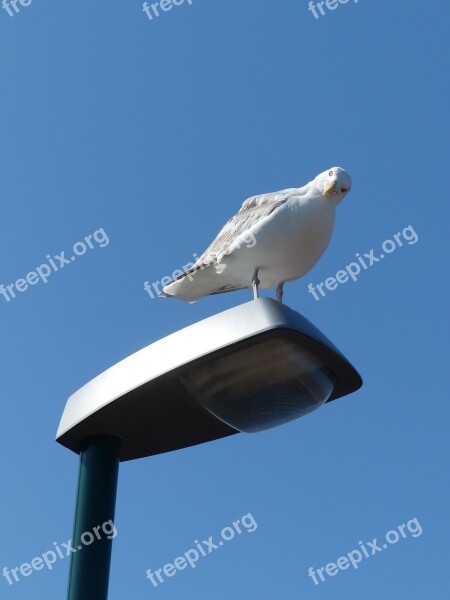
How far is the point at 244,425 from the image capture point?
3248mm

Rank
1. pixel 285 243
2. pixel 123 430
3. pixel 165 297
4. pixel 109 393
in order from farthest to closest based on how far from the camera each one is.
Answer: pixel 165 297 < pixel 285 243 < pixel 123 430 < pixel 109 393

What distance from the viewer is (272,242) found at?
4.14m

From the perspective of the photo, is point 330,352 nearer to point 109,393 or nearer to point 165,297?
point 109,393

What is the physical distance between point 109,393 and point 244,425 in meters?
0.57

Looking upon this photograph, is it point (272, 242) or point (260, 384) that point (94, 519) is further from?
point (272, 242)

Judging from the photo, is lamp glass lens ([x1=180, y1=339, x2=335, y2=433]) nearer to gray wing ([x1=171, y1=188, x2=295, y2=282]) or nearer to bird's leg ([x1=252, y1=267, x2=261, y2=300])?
bird's leg ([x1=252, y1=267, x2=261, y2=300])

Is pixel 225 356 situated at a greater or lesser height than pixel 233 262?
lesser

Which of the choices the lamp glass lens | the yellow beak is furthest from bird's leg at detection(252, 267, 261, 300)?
the lamp glass lens

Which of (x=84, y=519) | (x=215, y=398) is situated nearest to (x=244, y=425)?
(x=215, y=398)

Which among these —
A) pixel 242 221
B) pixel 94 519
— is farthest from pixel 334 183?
pixel 94 519

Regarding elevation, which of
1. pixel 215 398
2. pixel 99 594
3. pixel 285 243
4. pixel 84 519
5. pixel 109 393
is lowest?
pixel 99 594

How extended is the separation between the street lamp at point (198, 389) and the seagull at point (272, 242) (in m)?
0.96

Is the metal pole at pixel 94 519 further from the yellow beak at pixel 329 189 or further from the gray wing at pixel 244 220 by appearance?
the yellow beak at pixel 329 189

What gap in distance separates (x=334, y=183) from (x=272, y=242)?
1.65 feet
